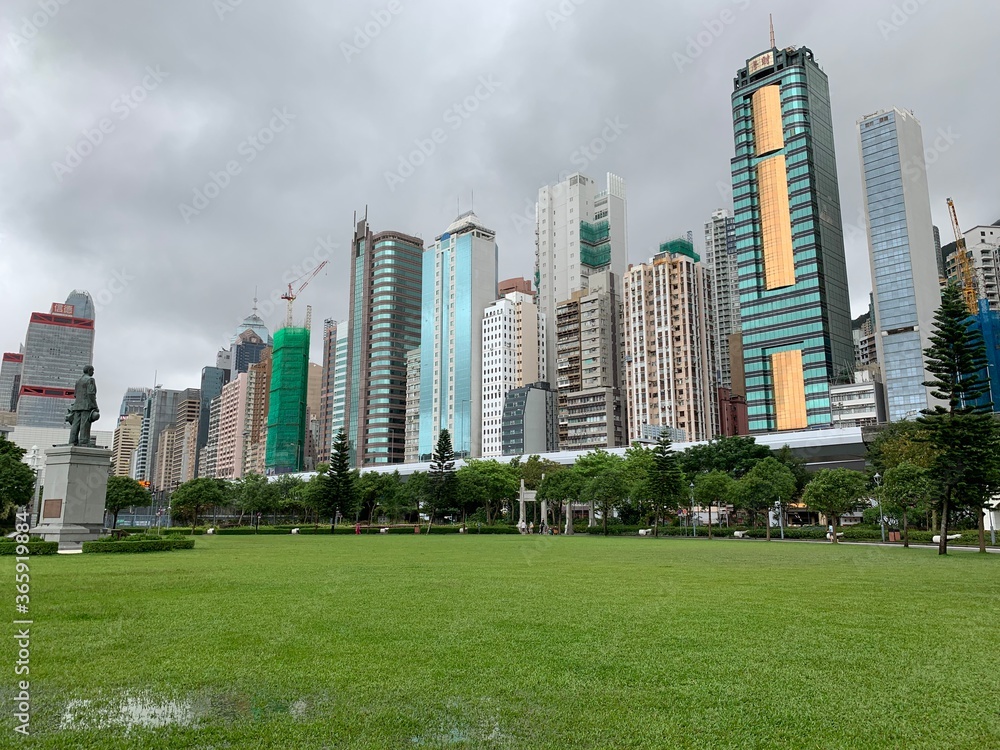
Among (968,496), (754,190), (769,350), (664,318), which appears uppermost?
(754,190)

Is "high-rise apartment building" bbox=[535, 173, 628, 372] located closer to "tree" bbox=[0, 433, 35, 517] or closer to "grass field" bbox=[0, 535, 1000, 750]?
"tree" bbox=[0, 433, 35, 517]

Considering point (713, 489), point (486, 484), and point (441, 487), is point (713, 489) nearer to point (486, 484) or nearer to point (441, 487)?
point (486, 484)

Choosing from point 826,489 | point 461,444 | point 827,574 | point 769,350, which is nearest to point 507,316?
point 461,444

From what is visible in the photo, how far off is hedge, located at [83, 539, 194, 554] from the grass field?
1272 cm

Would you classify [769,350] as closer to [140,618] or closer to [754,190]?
[754,190]

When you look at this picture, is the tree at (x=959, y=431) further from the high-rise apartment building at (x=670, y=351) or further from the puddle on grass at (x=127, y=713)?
the high-rise apartment building at (x=670, y=351)

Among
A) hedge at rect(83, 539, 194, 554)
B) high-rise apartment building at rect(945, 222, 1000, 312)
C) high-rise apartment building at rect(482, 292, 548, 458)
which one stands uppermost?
high-rise apartment building at rect(945, 222, 1000, 312)

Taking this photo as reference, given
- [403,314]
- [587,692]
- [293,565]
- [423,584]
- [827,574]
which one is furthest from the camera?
[403,314]

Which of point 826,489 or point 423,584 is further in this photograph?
point 826,489

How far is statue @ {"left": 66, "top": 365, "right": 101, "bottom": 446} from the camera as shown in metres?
28.1

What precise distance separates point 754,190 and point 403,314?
8137 centimetres

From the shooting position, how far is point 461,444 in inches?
5659

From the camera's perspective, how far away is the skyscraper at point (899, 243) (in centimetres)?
11394

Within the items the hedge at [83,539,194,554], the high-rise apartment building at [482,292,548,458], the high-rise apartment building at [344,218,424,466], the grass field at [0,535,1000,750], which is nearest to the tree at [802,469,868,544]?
the grass field at [0,535,1000,750]
